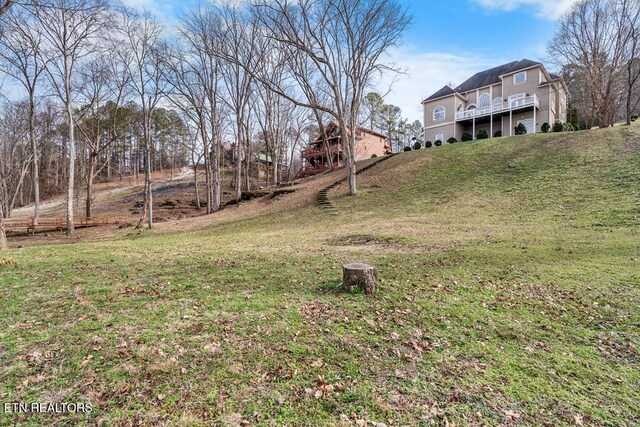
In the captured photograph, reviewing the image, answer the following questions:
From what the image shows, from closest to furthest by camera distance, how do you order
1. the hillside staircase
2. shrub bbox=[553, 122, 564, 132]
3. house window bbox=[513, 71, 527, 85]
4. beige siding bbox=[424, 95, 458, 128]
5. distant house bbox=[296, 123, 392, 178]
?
the hillside staircase
shrub bbox=[553, 122, 564, 132]
house window bbox=[513, 71, 527, 85]
beige siding bbox=[424, 95, 458, 128]
distant house bbox=[296, 123, 392, 178]

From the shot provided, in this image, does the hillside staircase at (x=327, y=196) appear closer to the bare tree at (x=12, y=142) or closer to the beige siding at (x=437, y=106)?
the beige siding at (x=437, y=106)

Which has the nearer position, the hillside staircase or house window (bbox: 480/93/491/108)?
the hillside staircase

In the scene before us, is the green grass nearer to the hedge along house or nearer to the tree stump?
the tree stump

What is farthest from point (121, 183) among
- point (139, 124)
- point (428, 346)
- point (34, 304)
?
point (428, 346)

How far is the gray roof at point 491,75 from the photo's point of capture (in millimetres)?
30237

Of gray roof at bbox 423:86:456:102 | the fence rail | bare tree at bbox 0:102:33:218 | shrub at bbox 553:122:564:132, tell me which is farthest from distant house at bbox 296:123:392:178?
bare tree at bbox 0:102:33:218

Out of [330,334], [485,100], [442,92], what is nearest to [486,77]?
[485,100]

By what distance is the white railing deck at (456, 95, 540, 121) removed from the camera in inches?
1102

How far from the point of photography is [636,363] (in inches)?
129

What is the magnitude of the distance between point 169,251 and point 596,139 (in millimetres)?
24559

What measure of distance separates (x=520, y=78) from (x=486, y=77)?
4.02 metres

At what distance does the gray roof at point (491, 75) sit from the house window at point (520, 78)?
0.55 m

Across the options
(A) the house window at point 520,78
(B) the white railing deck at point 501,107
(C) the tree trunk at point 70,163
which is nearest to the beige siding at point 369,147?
(B) the white railing deck at point 501,107

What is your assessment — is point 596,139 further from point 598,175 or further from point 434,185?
point 434,185
